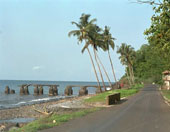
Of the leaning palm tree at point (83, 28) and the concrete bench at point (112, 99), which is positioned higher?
the leaning palm tree at point (83, 28)

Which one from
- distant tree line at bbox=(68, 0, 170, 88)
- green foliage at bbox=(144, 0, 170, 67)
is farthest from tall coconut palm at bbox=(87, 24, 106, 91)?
green foliage at bbox=(144, 0, 170, 67)

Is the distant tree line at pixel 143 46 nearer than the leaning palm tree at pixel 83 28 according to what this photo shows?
Yes

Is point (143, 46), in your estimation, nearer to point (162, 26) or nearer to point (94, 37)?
point (94, 37)

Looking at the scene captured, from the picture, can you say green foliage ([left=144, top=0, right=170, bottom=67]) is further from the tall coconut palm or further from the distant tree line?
the tall coconut palm

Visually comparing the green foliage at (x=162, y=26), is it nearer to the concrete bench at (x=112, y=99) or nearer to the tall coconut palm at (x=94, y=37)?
the concrete bench at (x=112, y=99)

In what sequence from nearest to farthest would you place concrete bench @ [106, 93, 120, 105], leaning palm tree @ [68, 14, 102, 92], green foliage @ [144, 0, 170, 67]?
green foliage @ [144, 0, 170, 67], concrete bench @ [106, 93, 120, 105], leaning palm tree @ [68, 14, 102, 92]

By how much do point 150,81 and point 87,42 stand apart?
193ft

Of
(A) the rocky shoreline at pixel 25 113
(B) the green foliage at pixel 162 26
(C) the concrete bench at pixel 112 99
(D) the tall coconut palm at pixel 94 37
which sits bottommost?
(A) the rocky shoreline at pixel 25 113

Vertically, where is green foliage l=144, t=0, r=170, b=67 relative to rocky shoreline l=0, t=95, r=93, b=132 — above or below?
above

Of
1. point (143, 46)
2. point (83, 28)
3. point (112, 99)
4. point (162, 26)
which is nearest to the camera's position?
point (162, 26)

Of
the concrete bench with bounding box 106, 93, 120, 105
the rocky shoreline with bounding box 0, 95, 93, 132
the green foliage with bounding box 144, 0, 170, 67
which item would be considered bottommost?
the rocky shoreline with bounding box 0, 95, 93, 132

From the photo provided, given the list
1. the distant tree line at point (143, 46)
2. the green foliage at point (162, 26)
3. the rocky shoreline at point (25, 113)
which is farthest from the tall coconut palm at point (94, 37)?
the green foliage at point (162, 26)

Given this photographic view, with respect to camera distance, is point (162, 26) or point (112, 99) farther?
point (112, 99)

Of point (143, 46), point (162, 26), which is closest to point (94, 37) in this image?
point (162, 26)
